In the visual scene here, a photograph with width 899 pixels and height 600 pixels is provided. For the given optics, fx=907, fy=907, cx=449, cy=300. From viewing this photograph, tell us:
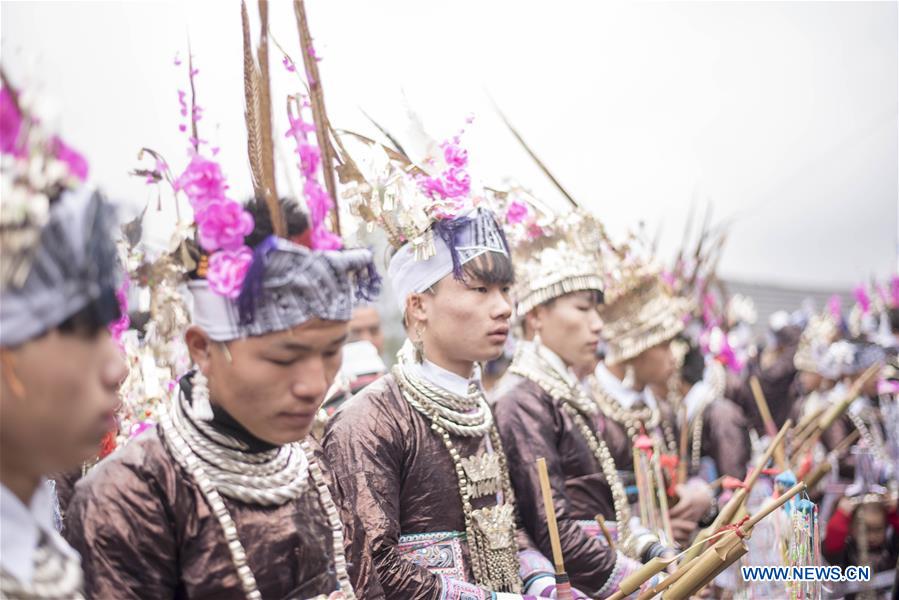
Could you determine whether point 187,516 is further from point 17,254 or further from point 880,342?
point 880,342

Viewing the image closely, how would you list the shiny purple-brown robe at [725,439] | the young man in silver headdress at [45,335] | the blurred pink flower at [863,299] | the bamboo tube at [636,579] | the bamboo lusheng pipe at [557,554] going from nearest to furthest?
the young man in silver headdress at [45,335] → the bamboo tube at [636,579] → the bamboo lusheng pipe at [557,554] → the shiny purple-brown robe at [725,439] → the blurred pink flower at [863,299]

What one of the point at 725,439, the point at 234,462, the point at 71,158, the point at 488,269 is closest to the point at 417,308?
the point at 488,269

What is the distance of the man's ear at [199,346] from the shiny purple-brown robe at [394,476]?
803 millimetres

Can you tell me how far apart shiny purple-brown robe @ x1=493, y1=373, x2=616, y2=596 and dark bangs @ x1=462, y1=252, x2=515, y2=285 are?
2.53 feet

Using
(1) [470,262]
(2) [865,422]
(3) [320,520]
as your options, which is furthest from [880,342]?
(3) [320,520]

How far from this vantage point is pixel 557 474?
13.4 feet

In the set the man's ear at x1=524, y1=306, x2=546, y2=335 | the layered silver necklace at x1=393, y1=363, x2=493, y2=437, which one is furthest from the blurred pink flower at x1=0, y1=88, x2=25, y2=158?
the man's ear at x1=524, y1=306, x2=546, y2=335

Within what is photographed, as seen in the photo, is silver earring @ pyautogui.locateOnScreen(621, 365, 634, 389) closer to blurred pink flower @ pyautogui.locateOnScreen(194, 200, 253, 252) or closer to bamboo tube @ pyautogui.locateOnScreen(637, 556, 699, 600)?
bamboo tube @ pyautogui.locateOnScreen(637, 556, 699, 600)

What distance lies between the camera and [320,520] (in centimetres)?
251

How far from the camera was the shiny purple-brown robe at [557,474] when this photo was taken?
12.7 ft

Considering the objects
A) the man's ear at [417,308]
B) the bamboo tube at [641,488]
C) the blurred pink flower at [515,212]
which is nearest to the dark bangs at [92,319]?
the man's ear at [417,308]

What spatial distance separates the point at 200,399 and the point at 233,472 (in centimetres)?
21

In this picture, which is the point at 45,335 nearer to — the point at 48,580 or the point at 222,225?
the point at 48,580

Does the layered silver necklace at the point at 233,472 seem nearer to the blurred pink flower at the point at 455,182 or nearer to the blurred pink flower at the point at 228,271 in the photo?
the blurred pink flower at the point at 228,271
